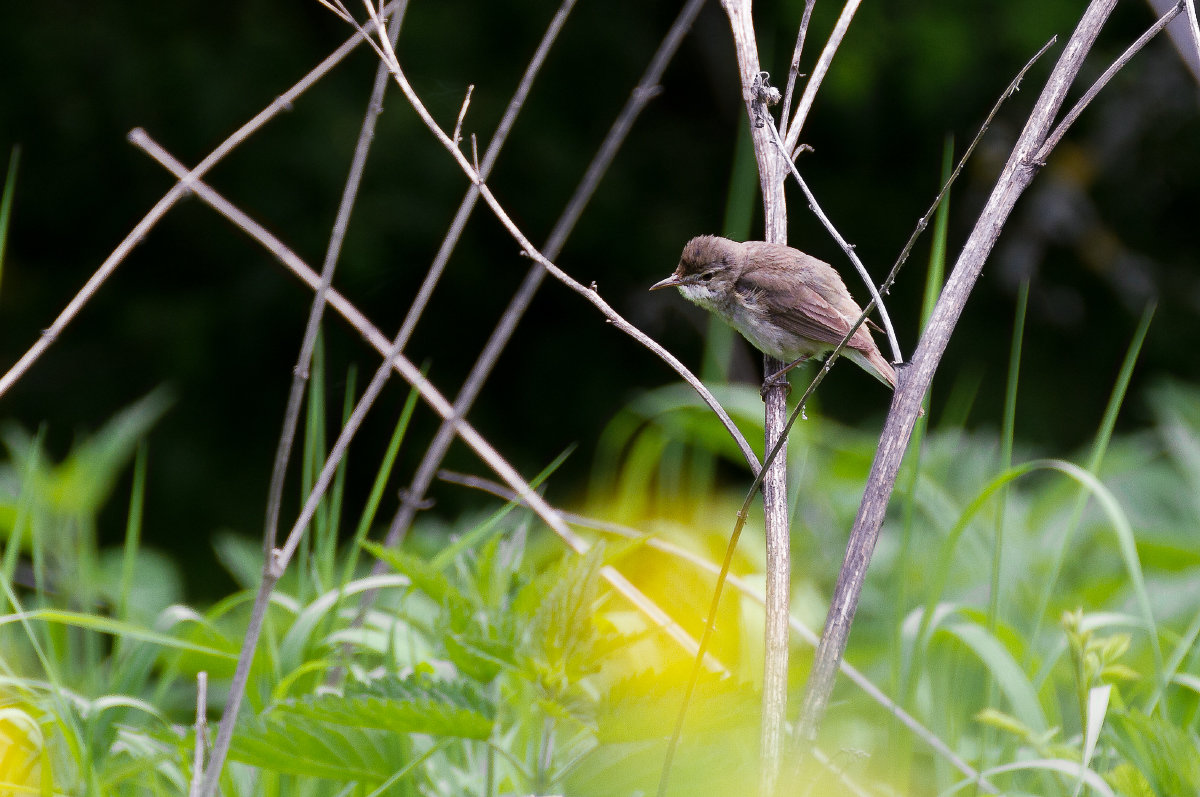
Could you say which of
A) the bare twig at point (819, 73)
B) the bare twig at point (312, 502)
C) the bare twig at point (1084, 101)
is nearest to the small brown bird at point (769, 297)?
the bare twig at point (312, 502)

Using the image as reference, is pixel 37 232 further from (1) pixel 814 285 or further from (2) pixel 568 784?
(2) pixel 568 784

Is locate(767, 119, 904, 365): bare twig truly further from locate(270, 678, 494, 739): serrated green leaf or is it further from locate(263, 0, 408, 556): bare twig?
locate(270, 678, 494, 739): serrated green leaf

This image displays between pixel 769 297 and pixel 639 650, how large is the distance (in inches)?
41.3

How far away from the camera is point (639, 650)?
2014 mm

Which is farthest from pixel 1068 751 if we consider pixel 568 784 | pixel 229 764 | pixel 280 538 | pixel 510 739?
pixel 280 538

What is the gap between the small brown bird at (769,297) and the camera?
8.73ft

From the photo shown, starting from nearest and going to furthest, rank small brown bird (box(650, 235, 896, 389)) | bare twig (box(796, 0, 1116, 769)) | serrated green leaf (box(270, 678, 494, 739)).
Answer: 1. bare twig (box(796, 0, 1116, 769))
2. serrated green leaf (box(270, 678, 494, 739))
3. small brown bird (box(650, 235, 896, 389))

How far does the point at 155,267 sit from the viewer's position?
5.05 metres

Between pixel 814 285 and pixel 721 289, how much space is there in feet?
0.77

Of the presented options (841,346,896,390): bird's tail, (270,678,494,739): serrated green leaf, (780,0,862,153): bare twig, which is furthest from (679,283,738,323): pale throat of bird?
(270,678,494,739): serrated green leaf

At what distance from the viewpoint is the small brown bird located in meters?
2.66

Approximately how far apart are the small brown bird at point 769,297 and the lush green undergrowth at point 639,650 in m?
0.19

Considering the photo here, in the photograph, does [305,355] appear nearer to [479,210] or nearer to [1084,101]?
[1084,101]

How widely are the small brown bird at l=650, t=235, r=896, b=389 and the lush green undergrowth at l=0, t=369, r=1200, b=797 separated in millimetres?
186
